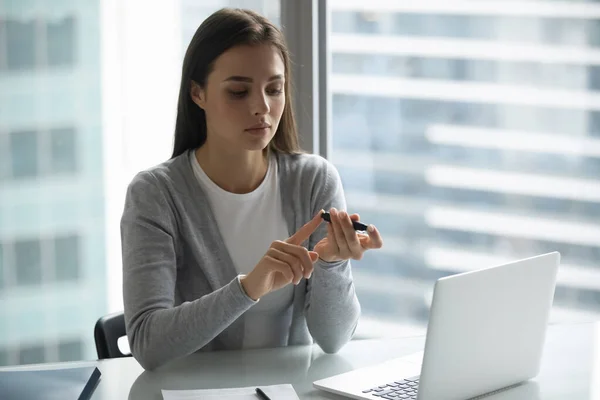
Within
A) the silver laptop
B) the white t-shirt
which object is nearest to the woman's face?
the white t-shirt

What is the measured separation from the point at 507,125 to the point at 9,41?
174cm

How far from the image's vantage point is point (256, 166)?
2123 mm

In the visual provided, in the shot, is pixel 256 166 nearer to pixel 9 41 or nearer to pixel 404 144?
pixel 9 41

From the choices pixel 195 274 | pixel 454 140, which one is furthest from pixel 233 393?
pixel 454 140

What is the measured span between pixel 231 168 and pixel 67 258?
3.28 ft

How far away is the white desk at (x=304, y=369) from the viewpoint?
1.64 meters

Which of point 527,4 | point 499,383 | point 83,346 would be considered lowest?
point 83,346

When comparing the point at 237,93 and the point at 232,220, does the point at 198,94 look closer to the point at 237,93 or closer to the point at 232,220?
the point at 237,93

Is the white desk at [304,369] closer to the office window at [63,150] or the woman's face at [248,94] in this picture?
the woman's face at [248,94]

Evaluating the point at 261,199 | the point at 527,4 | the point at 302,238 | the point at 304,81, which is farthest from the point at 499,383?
the point at 527,4

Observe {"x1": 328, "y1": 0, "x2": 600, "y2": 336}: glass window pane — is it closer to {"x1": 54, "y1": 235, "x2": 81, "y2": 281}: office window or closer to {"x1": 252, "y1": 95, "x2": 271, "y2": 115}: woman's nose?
{"x1": 54, "y1": 235, "x2": 81, "y2": 281}: office window

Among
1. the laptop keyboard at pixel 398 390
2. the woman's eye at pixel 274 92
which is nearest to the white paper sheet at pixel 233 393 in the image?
the laptop keyboard at pixel 398 390

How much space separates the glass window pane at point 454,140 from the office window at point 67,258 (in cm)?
97

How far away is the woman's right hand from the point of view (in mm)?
1670
